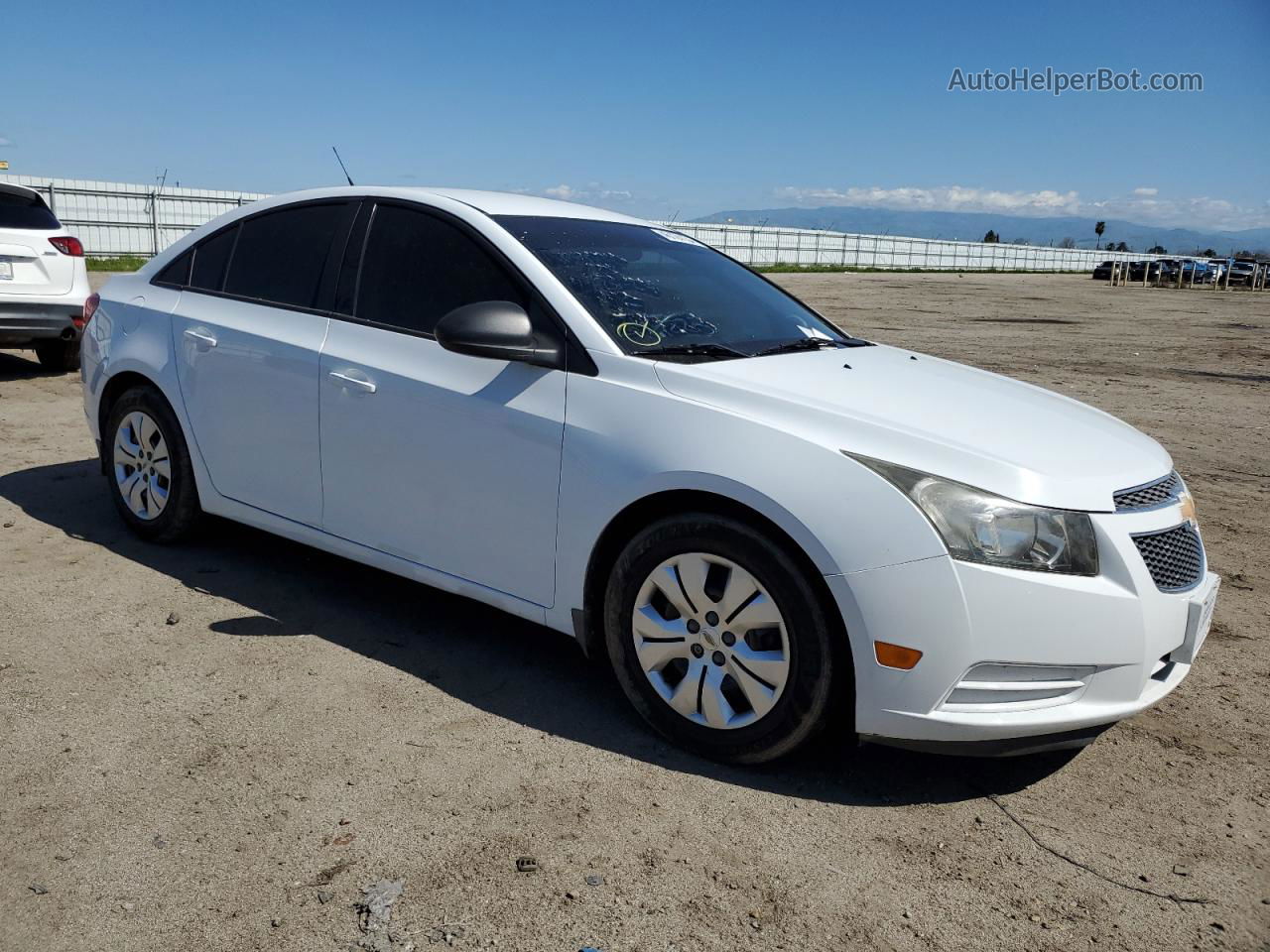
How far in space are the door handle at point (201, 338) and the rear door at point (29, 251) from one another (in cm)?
549

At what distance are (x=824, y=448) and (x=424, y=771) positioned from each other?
1.52 m

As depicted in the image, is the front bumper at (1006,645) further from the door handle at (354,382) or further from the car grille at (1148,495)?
the door handle at (354,382)

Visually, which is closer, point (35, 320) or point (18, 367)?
point (35, 320)

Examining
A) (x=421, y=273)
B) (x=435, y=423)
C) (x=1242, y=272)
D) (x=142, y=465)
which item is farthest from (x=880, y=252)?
(x=435, y=423)

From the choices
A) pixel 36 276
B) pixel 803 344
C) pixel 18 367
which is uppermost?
pixel 803 344

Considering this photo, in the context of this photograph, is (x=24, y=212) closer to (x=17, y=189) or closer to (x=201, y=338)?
(x=17, y=189)

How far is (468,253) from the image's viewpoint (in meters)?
4.02

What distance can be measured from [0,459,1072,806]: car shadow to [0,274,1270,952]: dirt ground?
16 millimetres

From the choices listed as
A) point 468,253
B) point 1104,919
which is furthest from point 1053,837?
point 468,253

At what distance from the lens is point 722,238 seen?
55.9m

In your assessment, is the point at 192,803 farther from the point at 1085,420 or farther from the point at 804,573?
the point at 1085,420

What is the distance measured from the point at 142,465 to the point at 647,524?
2930mm

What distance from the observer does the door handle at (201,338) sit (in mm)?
4691

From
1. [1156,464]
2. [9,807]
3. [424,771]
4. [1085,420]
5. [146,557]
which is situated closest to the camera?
[9,807]
